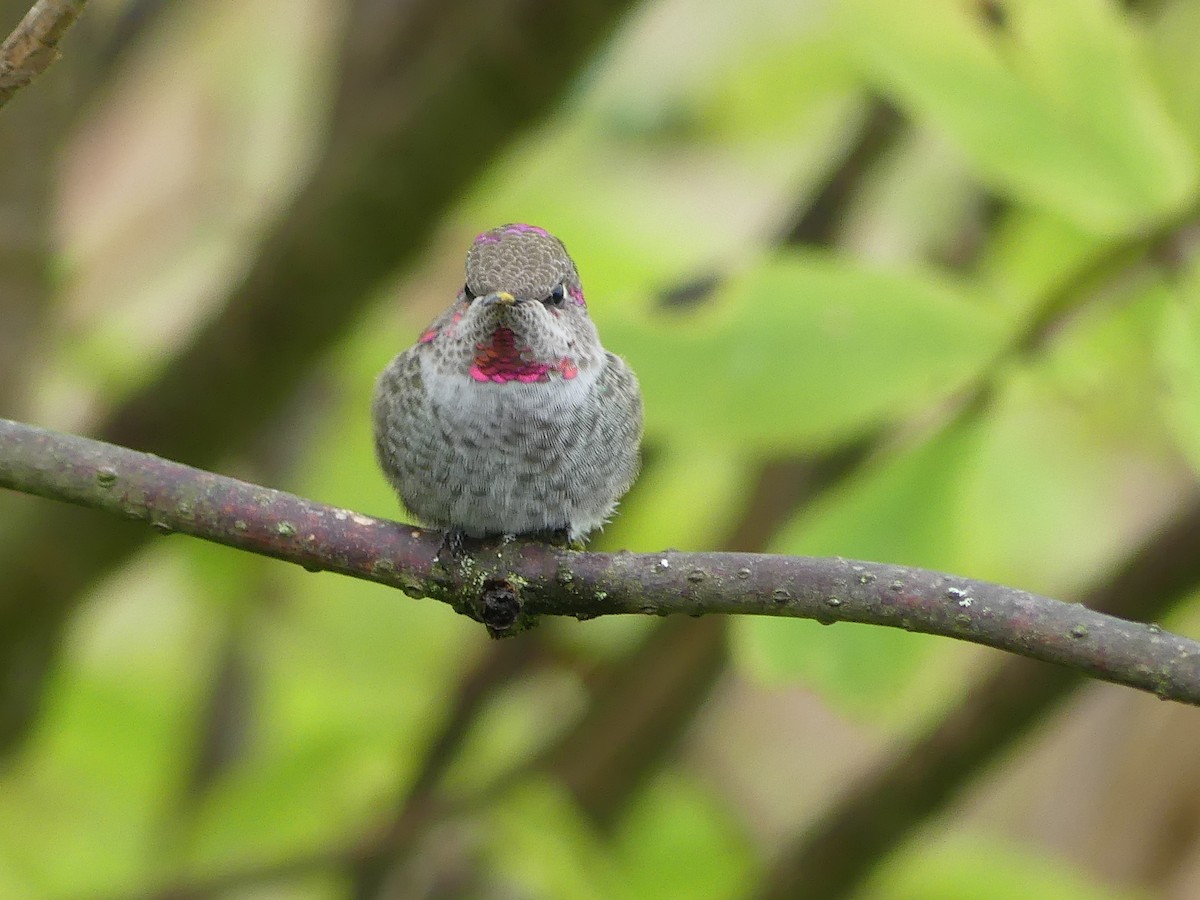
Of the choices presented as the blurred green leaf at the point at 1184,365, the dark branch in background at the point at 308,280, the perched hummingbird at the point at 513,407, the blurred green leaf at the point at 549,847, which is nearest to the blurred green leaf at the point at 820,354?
the perched hummingbird at the point at 513,407

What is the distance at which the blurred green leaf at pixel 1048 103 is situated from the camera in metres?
1.92

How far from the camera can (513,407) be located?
2.12 meters

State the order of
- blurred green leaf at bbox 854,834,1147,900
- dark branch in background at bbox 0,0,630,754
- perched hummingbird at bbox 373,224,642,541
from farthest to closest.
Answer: blurred green leaf at bbox 854,834,1147,900, dark branch in background at bbox 0,0,630,754, perched hummingbird at bbox 373,224,642,541

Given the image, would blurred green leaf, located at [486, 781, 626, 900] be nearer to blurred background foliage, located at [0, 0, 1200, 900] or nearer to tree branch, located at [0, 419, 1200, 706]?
blurred background foliage, located at [0, 0, 1200, 900]

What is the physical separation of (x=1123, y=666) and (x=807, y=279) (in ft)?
2.68

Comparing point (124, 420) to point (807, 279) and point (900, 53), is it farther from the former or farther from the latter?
point (900, 53)

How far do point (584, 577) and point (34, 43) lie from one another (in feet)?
2.63

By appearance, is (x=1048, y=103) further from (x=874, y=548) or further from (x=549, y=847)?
(x=549, y=847)

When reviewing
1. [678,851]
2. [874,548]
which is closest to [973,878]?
[678,851]

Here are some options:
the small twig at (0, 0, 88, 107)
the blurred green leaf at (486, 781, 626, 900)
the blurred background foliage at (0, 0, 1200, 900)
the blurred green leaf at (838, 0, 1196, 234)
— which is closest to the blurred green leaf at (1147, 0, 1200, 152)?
the blurred background foliage at (0, 0, 1200, 900)

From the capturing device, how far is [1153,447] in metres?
3.64

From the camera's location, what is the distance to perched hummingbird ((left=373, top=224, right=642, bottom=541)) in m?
2.08

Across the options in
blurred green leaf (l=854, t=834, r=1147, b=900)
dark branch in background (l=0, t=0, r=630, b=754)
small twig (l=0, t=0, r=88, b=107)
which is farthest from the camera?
blurred green leaf (l=854, t=834, r=1147, b=900)

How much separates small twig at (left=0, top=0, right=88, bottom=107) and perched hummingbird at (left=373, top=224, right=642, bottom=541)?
74 cm
